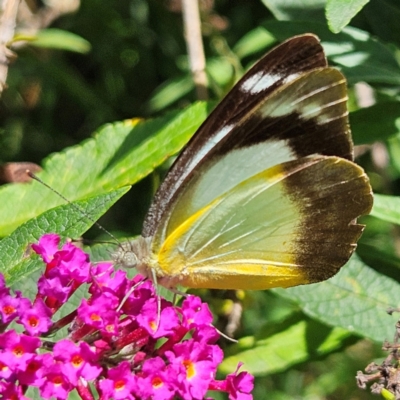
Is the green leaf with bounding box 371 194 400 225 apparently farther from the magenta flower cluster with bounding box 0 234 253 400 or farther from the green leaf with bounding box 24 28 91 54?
the green leaf with bounding box 24 28 91 54

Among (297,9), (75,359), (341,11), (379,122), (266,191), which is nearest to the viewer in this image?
(75,359)

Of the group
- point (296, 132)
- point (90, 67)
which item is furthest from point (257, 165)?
point (90, 67)

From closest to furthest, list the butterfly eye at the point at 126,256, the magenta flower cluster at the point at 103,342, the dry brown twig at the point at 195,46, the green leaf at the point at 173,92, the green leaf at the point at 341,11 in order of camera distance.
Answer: the magenta flower cluster at the point at 103,342, the green leaf at the point at 341,11, the butterfly eye at the point at 126,256, the dry brown twig at the point at 195,46, the green leaf at the point at 173,92

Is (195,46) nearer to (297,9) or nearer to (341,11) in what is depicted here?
(297,9)

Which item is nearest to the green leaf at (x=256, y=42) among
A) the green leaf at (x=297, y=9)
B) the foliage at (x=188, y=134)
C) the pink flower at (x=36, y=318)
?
the foliage at (x=188, y=134)

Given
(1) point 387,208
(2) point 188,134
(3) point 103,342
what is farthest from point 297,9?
(3) point 103,342

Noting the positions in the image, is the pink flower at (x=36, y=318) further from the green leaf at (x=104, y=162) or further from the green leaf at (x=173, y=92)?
the green leaf at (x=173, y=92)
